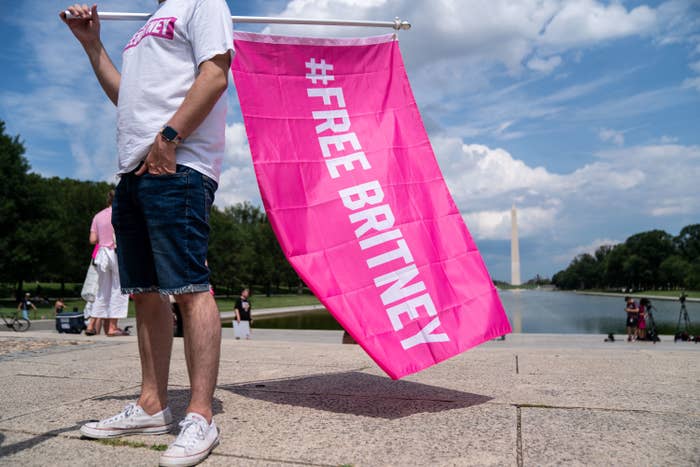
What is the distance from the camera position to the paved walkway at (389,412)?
2168 mm

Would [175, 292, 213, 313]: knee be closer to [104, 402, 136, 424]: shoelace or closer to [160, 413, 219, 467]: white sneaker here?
[160, 413, 219, 467]: white sneaker

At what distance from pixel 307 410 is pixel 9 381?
2.35 m

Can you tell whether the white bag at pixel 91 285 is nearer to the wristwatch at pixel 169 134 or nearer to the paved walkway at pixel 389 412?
the paved walkway at pixel 389 412

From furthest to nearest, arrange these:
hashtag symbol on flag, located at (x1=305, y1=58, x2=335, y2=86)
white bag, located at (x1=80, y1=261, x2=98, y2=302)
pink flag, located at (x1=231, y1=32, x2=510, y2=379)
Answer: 1. white bag, located at (x1=80, y1=261, x2=98, y2=302)
2. hashtag symbol on flag, located at (x1=305, y1=58, x2=335, y2=86)
3. pink flag, located at (x1=231, y1=32, x2=510, y2=379)

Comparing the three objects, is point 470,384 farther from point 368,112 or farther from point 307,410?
point 368,112

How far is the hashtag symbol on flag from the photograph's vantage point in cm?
353

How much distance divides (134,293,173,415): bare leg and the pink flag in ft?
2.43

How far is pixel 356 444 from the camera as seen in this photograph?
90.0 inches

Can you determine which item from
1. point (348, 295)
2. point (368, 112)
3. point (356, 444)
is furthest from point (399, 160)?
point (356, 444)

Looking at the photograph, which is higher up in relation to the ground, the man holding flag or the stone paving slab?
the man holding flag

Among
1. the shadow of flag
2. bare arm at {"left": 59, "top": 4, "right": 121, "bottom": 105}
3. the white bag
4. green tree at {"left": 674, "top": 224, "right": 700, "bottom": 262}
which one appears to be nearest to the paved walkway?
the shadow of flag

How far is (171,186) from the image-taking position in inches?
94.0

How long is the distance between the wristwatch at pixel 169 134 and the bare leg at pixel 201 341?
2.17 feet

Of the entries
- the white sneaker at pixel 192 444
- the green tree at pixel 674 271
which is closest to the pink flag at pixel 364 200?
the white sneaker at pixel 192 444
